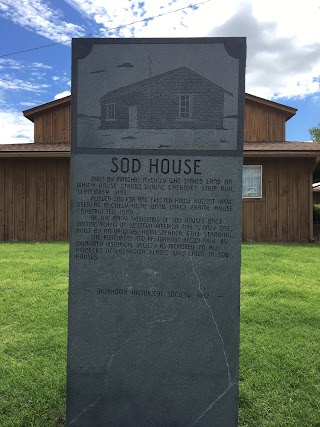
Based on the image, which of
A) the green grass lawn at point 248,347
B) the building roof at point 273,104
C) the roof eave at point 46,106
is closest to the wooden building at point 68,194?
the building roof at point 273,104

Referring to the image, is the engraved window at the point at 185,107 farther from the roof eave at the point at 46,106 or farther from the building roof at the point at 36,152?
the roof eave at the point at 46,106

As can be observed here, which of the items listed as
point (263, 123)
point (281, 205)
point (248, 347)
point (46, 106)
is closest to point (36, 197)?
point (46, 106)

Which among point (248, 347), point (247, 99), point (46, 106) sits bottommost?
point (248, 347)

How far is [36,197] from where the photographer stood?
1583 centimetres

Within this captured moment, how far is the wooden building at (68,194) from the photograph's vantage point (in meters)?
15.3

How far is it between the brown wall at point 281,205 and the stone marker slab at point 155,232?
12748 mm

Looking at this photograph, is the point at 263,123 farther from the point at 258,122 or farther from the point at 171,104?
the point at 171,104

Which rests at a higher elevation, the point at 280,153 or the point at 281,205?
the point at 280,153

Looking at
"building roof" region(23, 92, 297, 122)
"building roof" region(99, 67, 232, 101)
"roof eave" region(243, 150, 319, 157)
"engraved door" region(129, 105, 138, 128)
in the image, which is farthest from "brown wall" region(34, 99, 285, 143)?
"engraved door" region(129, 105, 138, 128)

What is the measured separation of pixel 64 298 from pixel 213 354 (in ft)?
13.3

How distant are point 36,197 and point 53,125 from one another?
364 centimetres

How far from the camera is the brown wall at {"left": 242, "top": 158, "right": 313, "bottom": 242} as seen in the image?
15320mm

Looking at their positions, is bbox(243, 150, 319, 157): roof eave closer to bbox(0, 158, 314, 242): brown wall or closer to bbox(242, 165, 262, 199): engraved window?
bbox(0, 158, 314, 242): brown wall

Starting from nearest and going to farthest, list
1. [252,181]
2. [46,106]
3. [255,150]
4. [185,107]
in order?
[185,107] → [255,150] → [252,181] → [46,106]
